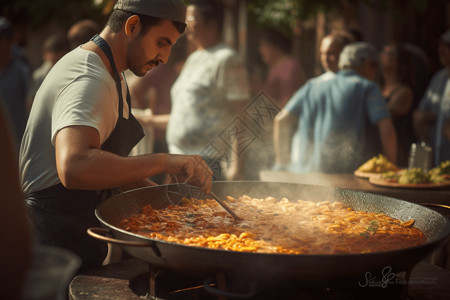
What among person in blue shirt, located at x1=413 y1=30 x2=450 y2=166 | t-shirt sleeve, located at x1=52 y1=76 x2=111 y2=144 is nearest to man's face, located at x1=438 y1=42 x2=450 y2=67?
person in blue shirt, located at x1=413 y1=30 x2=450 y2=166

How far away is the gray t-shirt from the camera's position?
2127 millimetres

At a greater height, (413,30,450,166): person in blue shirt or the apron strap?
the apron strap

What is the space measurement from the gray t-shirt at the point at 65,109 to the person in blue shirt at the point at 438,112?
175 inches

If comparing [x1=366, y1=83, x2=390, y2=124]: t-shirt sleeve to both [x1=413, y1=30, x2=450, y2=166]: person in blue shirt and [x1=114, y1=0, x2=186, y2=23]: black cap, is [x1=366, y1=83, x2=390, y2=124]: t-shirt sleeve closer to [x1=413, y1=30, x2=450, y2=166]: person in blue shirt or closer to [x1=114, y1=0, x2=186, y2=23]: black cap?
[x1=413, y1=30, x2=450, y2=166]: person in blue shirt

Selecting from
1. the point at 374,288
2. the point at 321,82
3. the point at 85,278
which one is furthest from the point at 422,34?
the point at 85,278

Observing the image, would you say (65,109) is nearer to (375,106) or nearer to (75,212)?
(75,212)

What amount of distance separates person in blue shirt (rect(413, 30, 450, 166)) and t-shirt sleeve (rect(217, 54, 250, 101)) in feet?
7.45

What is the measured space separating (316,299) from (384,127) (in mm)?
2941

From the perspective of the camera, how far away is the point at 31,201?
2.48 m

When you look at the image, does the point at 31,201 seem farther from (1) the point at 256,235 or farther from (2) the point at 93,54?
(1) the point at 256,235

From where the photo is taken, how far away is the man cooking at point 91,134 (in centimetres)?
211

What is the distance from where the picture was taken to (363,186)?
3.92m

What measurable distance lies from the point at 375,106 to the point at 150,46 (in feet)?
9.70

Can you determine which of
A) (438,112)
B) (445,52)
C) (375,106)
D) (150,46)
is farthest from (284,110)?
(150,46)
